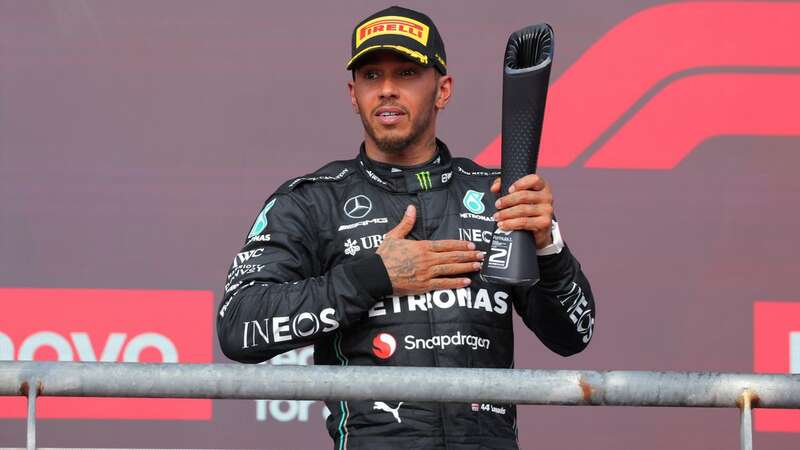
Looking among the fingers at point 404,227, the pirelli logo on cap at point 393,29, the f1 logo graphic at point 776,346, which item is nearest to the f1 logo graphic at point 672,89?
the f1 logo graphic at point 776,346

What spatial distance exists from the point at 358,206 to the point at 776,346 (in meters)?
1.43

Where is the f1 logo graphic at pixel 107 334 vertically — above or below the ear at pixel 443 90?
below

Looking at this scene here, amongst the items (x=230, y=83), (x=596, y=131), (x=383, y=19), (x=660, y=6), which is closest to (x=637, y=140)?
(x=596, y=131)

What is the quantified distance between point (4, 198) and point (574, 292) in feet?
5.22

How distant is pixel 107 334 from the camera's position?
9.84 feet

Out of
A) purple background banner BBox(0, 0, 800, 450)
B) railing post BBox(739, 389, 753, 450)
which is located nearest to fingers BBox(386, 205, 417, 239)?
railing post BBox(739, 389, 753, 450)

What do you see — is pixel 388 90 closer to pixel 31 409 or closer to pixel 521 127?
pixel 521 127

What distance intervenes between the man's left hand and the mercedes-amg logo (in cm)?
26

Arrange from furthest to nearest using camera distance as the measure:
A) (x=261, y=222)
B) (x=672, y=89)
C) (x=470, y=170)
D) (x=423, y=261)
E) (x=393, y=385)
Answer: (x=672, y=89), (x=470, y=170), (x=261, y=222), (x=423, y=261), (x=393, y=385)

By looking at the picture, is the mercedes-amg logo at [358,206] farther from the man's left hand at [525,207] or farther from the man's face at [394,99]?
the man's left hand at [525,207]

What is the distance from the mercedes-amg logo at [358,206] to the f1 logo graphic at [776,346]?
4.55ft

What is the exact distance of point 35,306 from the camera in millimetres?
3012

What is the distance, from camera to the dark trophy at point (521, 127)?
5.71 feet

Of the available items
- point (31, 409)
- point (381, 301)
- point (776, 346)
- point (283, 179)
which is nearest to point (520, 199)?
point (381, 301)
